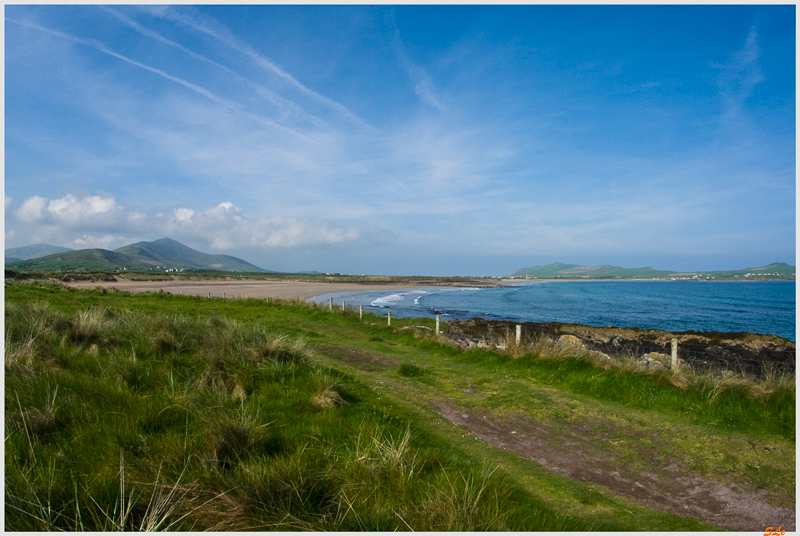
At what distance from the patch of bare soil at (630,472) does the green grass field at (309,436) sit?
6.8 inches

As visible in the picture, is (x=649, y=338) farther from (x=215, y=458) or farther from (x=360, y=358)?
(x=215, y=458)

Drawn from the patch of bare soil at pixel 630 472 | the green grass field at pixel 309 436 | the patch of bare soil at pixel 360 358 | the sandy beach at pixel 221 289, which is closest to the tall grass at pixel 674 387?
the green grass field at pixel 309 436

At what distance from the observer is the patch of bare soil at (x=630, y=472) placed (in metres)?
4.49

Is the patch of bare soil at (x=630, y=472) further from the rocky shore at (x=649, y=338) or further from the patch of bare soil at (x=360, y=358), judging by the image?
the rocky shore at (x=649, y=338)

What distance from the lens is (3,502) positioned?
2.87 metres

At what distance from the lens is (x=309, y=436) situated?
16.0ft

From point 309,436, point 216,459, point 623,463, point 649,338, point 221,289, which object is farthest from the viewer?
point 221,289

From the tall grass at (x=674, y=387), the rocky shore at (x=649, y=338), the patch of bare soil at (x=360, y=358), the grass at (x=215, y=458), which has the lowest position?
the rocky shore at (x=649, y=338)

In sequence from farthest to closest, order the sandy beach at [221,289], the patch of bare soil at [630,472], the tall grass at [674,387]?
the sandy beach at [221,289] → the tall grass at [674,387] → the patch of bare soil at [630,472]

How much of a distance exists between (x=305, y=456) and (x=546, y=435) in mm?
4197

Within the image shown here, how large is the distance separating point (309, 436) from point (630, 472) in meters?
4.23

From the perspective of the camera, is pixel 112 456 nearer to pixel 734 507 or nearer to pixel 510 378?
pixel 734 507

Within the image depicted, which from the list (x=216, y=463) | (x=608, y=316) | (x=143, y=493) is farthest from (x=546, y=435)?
(x=608, y=316)

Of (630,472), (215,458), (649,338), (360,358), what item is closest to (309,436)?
(215,458)
